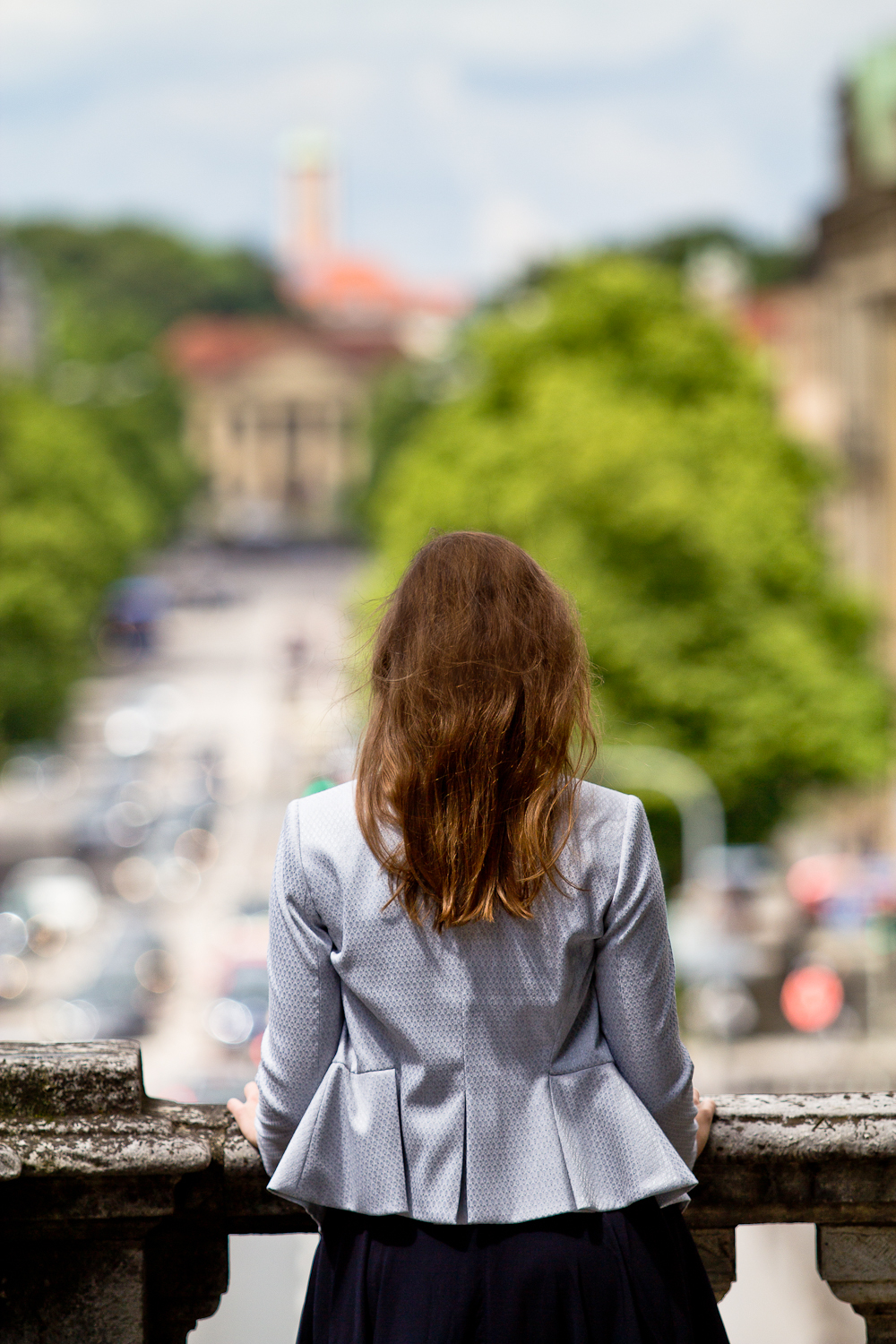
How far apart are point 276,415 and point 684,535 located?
119 m

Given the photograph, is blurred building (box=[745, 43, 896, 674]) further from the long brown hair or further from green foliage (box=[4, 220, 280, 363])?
green foliage (box=[4, 220, 280, 363])

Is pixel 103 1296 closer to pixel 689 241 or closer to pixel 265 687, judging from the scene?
pixel 265 687

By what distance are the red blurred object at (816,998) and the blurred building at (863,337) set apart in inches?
695

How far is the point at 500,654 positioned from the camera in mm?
2641

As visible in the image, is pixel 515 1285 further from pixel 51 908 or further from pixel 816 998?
pixel 51 908

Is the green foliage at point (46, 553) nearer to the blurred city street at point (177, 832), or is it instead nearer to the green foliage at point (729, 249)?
the blurred city street at point (177, 832)

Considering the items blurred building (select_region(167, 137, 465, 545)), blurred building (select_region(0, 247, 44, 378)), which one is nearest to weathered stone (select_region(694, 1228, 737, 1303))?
blurred building (select_region(0, 247, 44, 378))

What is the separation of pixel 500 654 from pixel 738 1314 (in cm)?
481

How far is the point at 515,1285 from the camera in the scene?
2.63m

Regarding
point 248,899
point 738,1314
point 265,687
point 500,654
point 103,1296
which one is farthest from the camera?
point 265,687

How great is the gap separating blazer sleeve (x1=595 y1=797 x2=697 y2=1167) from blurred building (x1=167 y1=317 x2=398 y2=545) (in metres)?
142

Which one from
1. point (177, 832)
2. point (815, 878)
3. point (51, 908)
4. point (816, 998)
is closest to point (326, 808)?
point (816, 998)

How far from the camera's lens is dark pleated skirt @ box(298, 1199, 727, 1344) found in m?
2.62

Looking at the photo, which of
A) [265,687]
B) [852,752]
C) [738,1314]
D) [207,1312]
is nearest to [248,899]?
[852,752]
